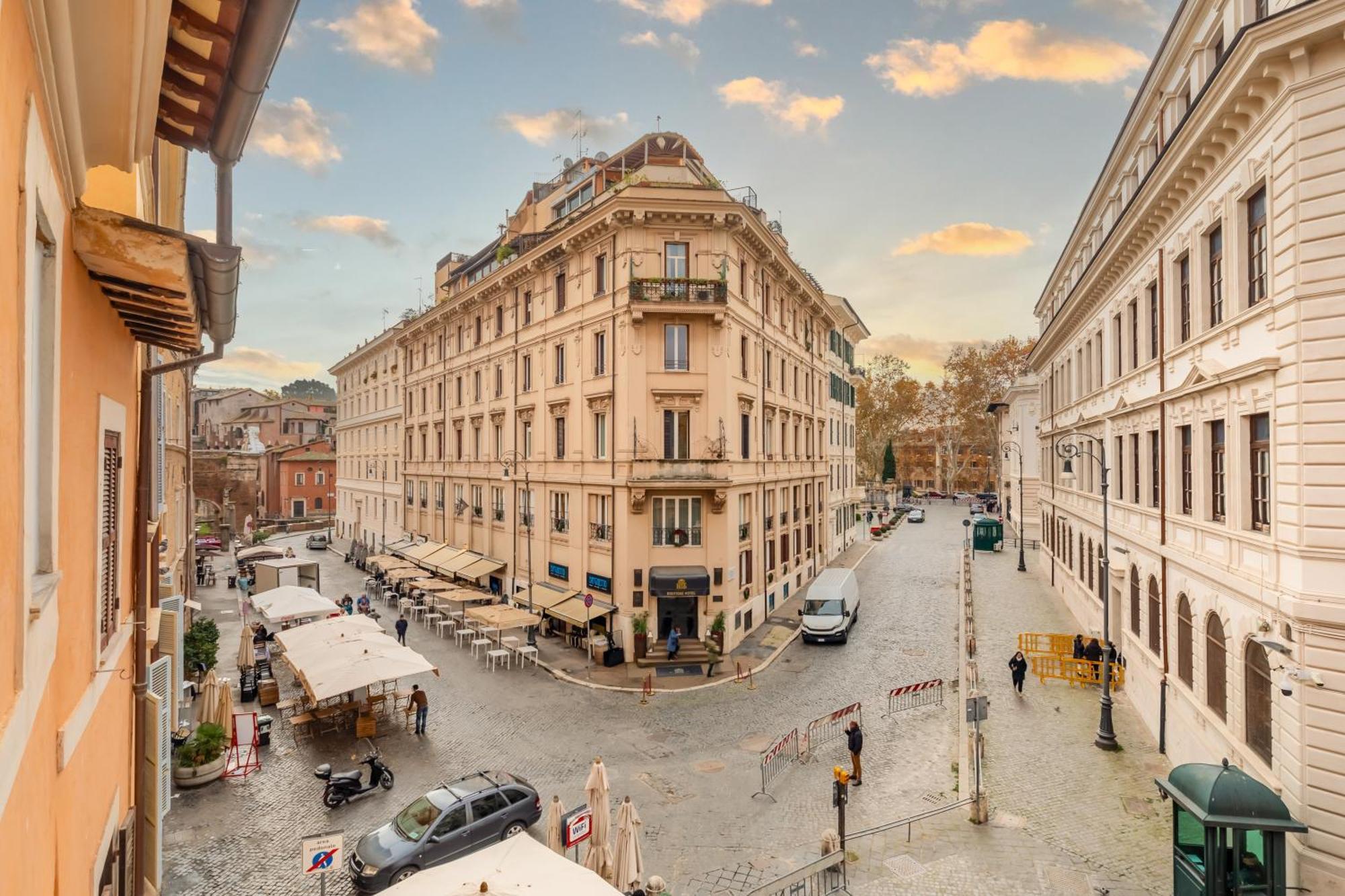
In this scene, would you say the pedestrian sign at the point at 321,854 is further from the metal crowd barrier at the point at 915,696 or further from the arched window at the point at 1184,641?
the arched window at the point at 1184,641

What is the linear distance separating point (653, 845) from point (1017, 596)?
2882 cm

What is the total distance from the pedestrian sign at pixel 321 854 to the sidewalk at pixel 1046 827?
8.06 meters

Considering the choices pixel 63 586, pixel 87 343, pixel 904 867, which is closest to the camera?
pixel 63 586

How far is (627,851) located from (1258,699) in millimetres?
11222

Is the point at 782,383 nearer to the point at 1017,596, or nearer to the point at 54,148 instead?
the point at 1017,596

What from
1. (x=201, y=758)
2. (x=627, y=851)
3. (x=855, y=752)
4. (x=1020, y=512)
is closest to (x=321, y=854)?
(x=627, y=851)

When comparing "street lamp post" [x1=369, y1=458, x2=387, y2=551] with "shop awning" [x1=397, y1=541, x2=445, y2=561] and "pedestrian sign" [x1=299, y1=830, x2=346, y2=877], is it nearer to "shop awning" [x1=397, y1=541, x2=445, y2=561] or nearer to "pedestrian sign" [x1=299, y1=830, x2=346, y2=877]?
"shop awning" [x1=397, y1=541, x2=445, y2=561]

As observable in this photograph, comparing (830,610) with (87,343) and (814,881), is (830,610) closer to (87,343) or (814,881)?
(814,881)

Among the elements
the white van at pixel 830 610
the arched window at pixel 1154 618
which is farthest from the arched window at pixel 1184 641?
the white van at pixel 830 610

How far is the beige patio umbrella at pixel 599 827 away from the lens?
1123 centimetres

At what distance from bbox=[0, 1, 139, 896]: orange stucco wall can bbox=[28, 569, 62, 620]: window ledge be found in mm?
97

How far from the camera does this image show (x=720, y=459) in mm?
25703

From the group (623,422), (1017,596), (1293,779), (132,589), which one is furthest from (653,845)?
(1017,596)

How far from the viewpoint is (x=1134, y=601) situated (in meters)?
20.2
